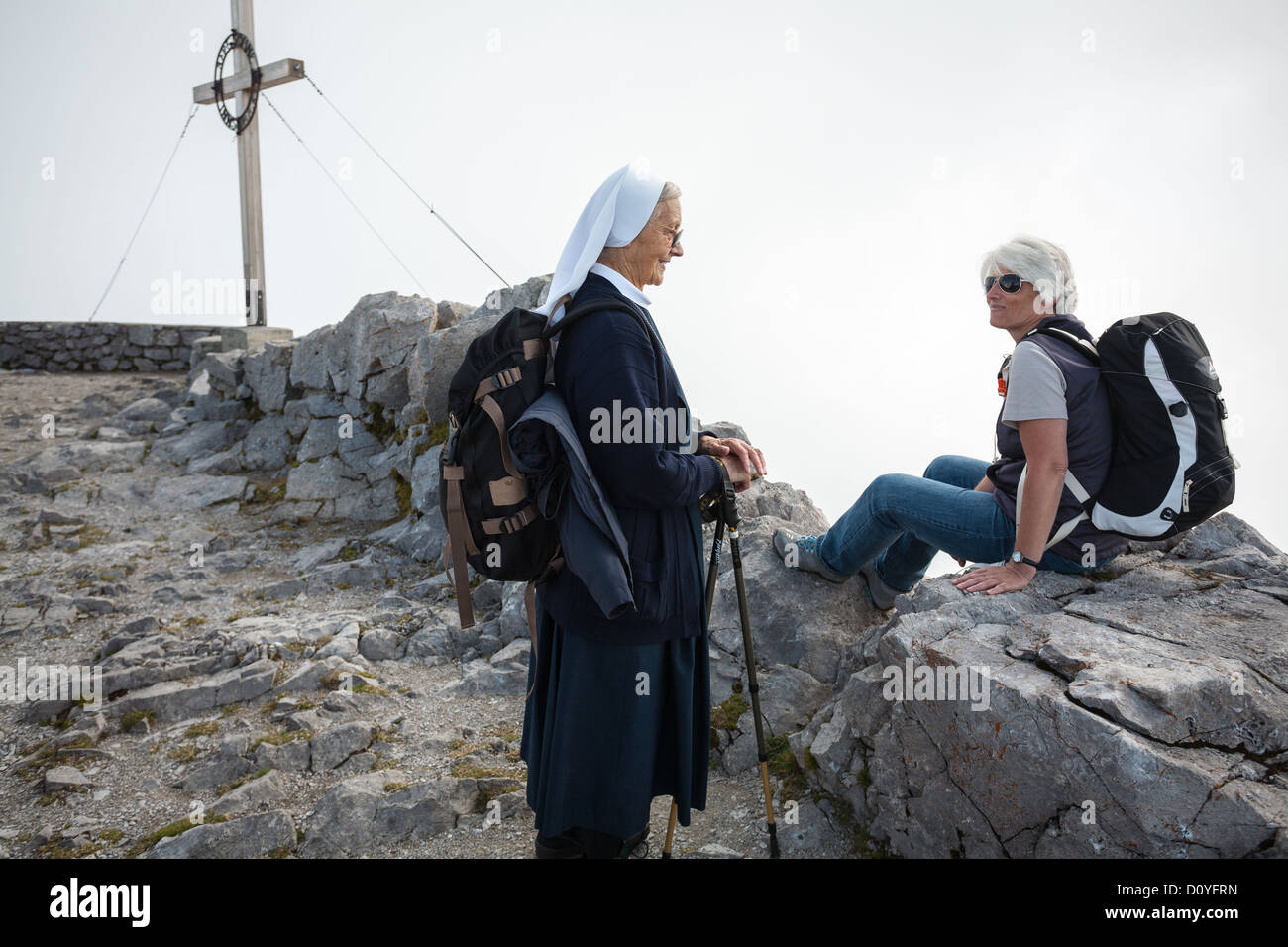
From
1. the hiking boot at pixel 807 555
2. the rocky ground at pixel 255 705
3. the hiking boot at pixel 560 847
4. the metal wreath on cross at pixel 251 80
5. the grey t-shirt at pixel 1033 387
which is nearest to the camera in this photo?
the hiking boot at pixel 560 847

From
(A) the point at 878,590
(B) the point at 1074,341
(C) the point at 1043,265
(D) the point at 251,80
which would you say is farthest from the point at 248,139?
(B) the point at 1074,341

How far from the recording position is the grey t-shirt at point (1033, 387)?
379 cm

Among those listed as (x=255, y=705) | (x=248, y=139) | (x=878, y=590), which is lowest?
(x=255, y=705)

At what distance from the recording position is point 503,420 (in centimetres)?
304

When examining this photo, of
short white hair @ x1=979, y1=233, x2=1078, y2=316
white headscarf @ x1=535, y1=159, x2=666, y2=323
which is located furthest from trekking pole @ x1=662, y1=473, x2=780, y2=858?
short white hair @ x1=979, y1=233, x2=1078, y2=316

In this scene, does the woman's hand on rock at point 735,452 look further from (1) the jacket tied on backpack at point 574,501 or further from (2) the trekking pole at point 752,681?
(1) the jacket tied on backpack at point 574,501

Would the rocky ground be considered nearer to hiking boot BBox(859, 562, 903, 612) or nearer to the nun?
the nun

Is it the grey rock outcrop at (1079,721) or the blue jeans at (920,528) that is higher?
the blue jeans at (920,528)

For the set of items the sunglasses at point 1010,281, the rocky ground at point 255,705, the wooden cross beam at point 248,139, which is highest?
the wooden cross beam at point 248,139

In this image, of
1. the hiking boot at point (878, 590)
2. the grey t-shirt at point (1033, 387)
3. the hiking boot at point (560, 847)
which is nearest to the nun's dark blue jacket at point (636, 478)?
the hiking boot at point (560, 847)

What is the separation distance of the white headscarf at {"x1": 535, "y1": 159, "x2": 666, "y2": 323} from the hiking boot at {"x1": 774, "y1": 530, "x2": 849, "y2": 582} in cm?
264

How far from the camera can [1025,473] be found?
12.8 ft

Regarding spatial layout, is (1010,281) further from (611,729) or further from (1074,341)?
(611,729)

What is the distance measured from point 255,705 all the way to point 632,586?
174 inches
